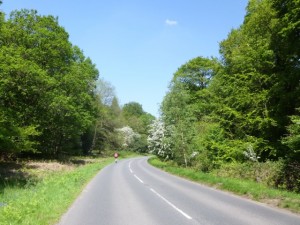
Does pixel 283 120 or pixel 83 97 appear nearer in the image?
pixel 283 120

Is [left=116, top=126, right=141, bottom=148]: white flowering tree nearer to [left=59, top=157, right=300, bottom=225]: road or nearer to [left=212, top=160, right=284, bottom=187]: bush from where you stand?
[left=212, top=160, right=284, bottom=187]: bush

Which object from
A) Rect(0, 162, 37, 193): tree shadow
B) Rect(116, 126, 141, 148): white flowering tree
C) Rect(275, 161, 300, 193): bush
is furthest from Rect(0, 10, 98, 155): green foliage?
Rect(116, 126, 141, 148): white flowering tree

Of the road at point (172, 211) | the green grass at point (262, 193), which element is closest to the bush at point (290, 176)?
the green grass at point (262, 193)

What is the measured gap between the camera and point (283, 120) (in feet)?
83.7

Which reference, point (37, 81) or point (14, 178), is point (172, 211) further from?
point (37, 81)

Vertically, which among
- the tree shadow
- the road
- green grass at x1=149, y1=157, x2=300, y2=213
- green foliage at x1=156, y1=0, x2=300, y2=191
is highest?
green foliage at x1=156, y1=0, x2=300, y2=191

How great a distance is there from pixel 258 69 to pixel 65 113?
24442mm

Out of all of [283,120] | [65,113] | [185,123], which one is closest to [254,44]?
[283,120]

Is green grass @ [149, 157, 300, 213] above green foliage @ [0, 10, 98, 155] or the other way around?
the other way around

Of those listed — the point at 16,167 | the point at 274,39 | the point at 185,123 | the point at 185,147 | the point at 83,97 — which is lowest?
the point at 16,167

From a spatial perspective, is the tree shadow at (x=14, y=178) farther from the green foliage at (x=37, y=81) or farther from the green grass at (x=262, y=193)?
the green grass at (x=262, y=193)

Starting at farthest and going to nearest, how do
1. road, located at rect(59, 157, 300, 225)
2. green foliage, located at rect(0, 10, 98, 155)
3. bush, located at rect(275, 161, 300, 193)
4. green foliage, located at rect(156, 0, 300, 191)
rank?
green foliage, located at rect(0, 10, 98, 155) < green foliage, located at rect(156, 0, 300, 191) < bush, located at rect(275, 161, 300, 193) < road, located at rect(59, 157, 300, 225)

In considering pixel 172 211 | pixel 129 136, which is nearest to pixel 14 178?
pixel 172 211

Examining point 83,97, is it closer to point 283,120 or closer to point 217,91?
point 217,91
